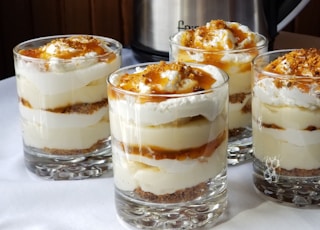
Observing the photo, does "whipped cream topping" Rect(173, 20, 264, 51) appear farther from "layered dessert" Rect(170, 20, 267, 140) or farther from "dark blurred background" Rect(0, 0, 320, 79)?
"dark blurred background" Rect(0, 0, 320, 79)

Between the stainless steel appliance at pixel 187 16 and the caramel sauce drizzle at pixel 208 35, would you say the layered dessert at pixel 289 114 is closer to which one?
the caramel sauce drizzle at pixel 208 35

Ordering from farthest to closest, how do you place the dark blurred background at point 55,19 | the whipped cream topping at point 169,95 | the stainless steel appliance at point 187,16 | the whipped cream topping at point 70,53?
the dark blurred background at point 55,19 < the stainless steel appliance at point 187,16 < the whipped cream topping at point 70,53 < the whipped cream topping at point 169,95

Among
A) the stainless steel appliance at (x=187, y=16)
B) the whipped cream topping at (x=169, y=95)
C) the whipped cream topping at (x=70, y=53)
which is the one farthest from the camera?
the stainless steel appliance at (x=187, y=16)

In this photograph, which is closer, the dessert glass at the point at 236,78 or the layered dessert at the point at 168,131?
the layered dessert at the point at 168,131

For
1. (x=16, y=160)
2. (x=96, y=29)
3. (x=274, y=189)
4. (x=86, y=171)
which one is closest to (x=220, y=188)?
(x=274, y=189)

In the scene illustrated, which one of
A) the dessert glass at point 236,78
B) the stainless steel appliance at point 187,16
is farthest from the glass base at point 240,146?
the stainless steel appliance at point 187,16

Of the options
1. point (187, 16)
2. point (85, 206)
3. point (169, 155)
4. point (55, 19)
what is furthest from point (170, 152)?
point (55, 19)

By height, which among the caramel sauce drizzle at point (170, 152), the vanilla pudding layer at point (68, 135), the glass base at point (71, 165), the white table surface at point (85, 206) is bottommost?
the white table surface at point (85, 206)

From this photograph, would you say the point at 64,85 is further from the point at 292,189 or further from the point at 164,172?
the point at 292,189
